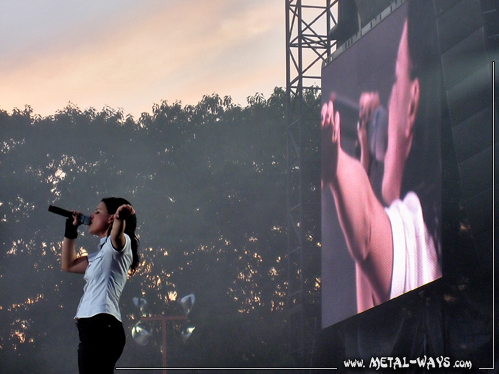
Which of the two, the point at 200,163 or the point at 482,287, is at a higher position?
the point at 200,163

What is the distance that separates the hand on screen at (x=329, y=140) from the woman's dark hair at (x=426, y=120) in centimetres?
253

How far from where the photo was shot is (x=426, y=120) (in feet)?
36.5

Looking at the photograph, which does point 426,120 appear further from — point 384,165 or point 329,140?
point 329,140

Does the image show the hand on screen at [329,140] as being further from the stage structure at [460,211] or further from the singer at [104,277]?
the singer at [104,277]

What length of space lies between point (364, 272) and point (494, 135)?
2936mm

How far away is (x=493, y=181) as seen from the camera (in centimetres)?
1063

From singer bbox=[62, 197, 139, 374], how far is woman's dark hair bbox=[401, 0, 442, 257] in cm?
725

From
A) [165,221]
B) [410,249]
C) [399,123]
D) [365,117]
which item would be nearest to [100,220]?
[410,249]

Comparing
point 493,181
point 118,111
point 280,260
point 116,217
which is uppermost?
point 118,111

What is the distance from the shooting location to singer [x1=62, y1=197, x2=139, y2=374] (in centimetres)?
350

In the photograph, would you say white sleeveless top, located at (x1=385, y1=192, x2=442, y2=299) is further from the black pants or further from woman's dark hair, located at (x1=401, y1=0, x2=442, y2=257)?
the black pants

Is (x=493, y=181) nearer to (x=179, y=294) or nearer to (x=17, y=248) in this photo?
(x=179, y=294)

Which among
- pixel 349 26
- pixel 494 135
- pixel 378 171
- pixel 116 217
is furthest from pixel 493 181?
pixel 116 217

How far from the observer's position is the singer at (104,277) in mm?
3500
